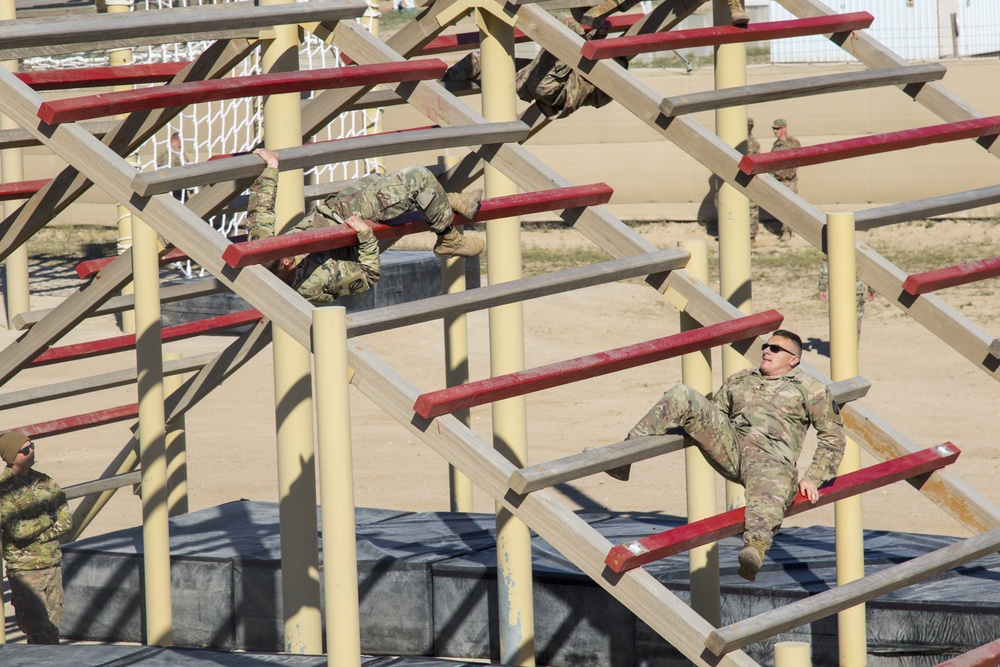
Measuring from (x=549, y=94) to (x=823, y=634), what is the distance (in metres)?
2.88

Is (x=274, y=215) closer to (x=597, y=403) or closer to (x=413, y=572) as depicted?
(x=413, y=572)

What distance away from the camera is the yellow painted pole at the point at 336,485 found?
3949 millimetres

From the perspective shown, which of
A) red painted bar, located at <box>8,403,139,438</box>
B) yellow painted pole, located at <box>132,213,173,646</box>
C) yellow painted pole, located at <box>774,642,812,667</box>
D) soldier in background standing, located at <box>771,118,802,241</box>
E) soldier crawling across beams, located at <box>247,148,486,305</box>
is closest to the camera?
yellow painted pole, located at <box>774,642,812,667</box>

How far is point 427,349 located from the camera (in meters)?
14.4

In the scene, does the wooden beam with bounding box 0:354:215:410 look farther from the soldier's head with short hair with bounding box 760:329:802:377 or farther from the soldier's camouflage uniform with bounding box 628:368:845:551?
the soldier's head with short hair with bounding box 760:329:802:377

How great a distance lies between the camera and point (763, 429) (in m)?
5.07

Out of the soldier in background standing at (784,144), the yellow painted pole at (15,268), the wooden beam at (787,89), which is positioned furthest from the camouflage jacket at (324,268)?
the soldier in background standing at (784,144)

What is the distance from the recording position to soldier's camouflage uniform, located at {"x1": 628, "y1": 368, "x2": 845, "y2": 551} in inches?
183

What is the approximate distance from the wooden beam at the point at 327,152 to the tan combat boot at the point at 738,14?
1.50 metres

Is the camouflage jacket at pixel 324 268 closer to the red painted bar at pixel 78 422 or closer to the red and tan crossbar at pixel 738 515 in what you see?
the red and tan crossbar at pixel 738 515

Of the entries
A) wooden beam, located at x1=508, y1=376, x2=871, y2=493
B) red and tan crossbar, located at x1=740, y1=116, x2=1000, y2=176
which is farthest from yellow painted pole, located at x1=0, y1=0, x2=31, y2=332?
wooden beam, located at x1=508, y1=376, x2=871, y2=493

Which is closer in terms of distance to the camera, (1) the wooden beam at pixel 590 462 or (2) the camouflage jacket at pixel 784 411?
(1) the wooden beam at pixel 590 462

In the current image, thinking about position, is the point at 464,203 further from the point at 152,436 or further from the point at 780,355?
the point at 152,436

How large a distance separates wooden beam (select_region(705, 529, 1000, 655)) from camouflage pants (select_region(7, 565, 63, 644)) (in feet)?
13.2
